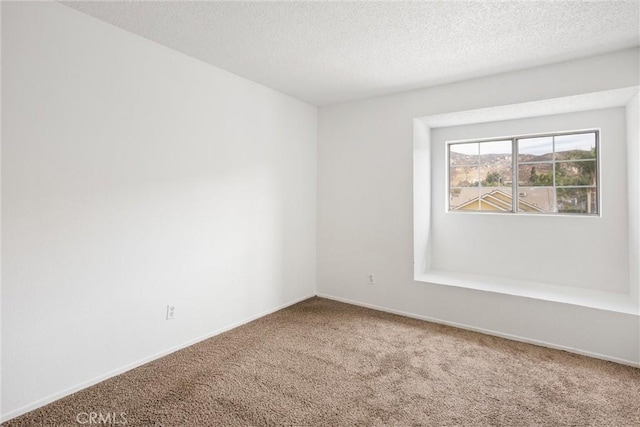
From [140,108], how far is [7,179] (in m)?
0.99

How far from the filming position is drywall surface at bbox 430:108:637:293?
10.8ft

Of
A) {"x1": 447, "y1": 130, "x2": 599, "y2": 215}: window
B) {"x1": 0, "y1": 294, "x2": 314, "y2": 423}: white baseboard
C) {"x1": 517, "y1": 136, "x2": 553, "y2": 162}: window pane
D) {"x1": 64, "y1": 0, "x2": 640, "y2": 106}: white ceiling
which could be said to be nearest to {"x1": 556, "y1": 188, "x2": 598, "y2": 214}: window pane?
{"x1": 447, "y1": 130, "x2": 599, "y2": 215}: window

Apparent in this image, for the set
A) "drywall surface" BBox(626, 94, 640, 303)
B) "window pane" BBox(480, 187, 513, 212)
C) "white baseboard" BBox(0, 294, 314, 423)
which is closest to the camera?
"white baseboard" BBox(0, 294, 314, 423)

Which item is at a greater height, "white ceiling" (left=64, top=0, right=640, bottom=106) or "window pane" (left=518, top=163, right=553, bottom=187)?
"white ceiling" (left=64, top=0, right=640, bottom=106)

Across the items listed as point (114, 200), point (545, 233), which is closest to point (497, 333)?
point (545, 233)

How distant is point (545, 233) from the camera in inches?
142

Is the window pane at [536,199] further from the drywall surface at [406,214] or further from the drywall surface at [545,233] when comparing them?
the drywall surface at [406,214]

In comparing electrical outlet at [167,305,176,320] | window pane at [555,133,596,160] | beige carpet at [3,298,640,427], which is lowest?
beige carpet at [3,298,640,427]

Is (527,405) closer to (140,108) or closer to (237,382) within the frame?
(237,382)

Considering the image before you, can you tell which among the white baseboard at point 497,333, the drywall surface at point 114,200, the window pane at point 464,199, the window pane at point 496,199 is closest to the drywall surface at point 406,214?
the white baseboard at point 497,333

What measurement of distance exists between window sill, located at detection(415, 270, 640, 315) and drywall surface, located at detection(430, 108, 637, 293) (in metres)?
0.10

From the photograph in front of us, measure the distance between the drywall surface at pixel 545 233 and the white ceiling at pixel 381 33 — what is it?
855 millimetres

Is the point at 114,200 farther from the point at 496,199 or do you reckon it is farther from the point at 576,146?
the point at 576,146

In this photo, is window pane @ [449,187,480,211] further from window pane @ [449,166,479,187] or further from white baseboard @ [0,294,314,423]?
white baseboard @ [0,294,314,423]
